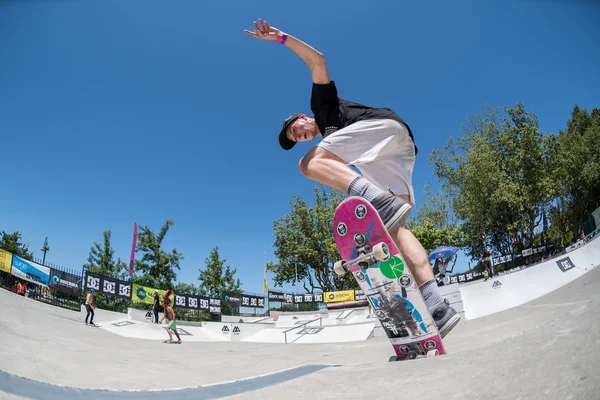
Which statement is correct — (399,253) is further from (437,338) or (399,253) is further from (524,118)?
(524,118)

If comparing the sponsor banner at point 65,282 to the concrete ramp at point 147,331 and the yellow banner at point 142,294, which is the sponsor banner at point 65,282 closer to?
the yellow banner at point 142,294

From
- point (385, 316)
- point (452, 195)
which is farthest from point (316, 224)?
point (385, 316)

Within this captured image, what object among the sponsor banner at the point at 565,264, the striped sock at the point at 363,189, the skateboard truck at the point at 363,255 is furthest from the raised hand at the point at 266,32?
the sponsor banner at the point at 565,264

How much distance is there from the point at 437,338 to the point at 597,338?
4.12ft

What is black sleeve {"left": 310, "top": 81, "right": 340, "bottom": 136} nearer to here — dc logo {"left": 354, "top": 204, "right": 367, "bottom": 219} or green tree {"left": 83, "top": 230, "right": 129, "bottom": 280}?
dc logo {"left": 354, "top": 204, "right": 367, "bottom": 219}

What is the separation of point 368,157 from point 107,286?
1724cm

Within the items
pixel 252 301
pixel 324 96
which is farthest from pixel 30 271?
pixel 324 96

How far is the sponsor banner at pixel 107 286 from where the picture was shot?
47.4 feet

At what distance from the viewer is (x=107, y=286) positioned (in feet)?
50.1

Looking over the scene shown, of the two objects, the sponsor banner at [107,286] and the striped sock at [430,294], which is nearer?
the striped sock at [430,294]

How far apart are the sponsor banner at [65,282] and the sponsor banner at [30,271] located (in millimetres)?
220

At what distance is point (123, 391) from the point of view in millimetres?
1231

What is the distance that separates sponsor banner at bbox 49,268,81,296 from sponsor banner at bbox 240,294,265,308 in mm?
10694

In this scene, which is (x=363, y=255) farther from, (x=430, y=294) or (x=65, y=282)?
(x=65, y=282)
